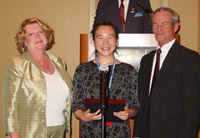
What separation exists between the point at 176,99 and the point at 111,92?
548mm

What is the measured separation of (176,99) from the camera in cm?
203

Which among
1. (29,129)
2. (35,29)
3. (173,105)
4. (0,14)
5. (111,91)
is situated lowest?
(29,129)

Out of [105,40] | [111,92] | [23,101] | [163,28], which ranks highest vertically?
[163,28]

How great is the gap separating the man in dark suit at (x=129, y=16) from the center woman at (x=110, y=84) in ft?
2.42

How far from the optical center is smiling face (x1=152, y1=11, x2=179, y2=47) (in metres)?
2.26

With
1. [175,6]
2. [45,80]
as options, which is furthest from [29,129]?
[175,6]

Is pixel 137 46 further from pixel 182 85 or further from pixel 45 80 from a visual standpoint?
pixel 45 80

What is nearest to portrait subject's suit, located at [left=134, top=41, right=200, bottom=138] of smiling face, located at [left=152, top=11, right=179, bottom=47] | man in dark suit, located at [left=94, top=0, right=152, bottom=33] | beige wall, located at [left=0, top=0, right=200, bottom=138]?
smiling face, located at [left=152, top=11, right=179, bottom=47]

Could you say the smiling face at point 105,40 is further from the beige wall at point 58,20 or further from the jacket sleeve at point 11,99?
the beige wall at point 58,20

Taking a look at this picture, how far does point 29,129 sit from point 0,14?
98.0 inches

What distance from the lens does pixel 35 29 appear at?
7.44 feet

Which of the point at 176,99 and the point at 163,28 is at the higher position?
the point at 163,28

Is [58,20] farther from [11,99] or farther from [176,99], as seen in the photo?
[176,99]

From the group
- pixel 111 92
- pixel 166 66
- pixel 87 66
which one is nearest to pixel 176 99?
pixel 166 66
